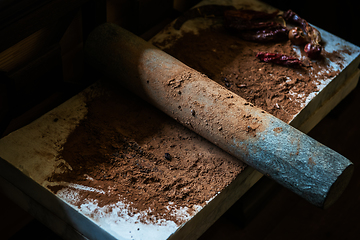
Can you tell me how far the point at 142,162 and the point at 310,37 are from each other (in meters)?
1.77

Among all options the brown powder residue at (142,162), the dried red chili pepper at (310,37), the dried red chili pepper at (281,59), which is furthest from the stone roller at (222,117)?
the dried red chili pepper at (310,37)

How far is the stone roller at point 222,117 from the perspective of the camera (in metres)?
2.12

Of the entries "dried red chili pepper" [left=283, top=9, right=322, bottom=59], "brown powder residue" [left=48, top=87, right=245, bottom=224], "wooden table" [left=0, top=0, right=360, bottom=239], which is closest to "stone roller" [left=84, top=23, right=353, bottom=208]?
"brown powder residue" [left=48, top=87, right=245, bottom=224]

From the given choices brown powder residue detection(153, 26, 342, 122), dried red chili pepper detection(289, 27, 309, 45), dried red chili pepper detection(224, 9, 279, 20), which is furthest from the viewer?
dried red chili pepper detection(224, 9, 279, 20)

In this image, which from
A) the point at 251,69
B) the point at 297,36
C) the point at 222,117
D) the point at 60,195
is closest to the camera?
the point at 60,195

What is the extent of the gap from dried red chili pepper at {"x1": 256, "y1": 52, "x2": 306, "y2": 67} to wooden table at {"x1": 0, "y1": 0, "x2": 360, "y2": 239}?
357mm

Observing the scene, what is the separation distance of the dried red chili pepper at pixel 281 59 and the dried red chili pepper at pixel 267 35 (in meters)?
0.22

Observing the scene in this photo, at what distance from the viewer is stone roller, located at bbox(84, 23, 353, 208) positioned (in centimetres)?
212

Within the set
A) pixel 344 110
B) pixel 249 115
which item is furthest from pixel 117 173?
pixel 344 110

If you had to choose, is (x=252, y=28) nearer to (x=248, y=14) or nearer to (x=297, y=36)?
(x=248, y=14)

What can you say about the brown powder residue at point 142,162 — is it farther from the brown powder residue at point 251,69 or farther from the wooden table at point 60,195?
the brown powder residue at point 251,69

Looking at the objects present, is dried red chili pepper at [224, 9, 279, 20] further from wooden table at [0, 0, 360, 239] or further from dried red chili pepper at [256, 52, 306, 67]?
wooden table at [0, 0, 360, 239]

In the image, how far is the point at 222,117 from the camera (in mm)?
2354

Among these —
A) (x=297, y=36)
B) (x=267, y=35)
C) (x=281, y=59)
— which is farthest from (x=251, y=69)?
(x=297, y=36)
